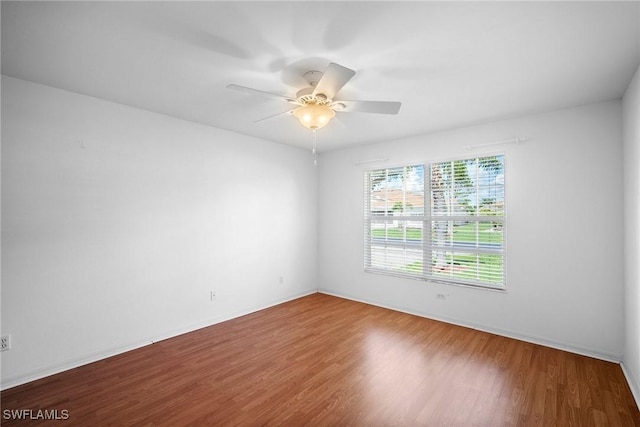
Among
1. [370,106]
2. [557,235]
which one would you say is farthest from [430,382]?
[370,106]

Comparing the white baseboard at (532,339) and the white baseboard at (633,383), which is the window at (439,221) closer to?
the white baseboard at (532,339)

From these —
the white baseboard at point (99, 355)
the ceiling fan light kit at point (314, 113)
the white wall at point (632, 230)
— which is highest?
the ceiling fan light kit at point (314, 113)

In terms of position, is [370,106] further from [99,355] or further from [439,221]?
[99,355]

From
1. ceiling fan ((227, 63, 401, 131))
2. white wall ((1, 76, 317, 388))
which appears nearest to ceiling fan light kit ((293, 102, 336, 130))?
ceiling fan ((227, 63, 401, 131))

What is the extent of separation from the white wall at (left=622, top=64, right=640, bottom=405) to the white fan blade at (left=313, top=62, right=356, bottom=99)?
7.50ft

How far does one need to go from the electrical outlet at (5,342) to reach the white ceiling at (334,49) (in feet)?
7.11

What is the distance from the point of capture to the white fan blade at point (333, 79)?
1844 millimetres

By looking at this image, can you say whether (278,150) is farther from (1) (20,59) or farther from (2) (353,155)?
(1) (20,59)

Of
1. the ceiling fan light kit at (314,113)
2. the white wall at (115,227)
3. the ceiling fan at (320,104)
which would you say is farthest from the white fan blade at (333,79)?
the white wall at (115,227)

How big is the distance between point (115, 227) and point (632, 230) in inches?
189

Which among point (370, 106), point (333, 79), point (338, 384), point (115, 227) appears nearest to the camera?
point (333, 79)

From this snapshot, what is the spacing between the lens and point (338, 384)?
2.46m

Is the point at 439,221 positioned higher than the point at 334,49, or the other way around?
the point at 334,49

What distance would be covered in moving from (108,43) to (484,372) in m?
3.93
